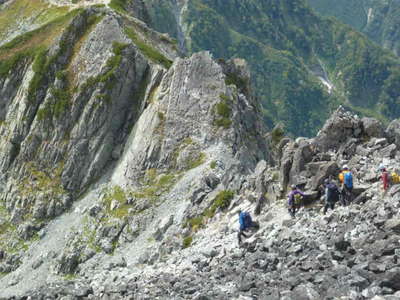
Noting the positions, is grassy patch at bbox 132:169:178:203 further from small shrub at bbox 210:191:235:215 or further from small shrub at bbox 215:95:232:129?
small shrub at bbox 210:191:235:215

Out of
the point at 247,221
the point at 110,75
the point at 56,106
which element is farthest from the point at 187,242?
the point at 56,106

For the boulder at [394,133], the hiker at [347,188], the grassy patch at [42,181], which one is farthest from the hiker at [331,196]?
the grassy patch at [42,181]

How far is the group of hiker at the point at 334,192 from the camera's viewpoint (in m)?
33.6

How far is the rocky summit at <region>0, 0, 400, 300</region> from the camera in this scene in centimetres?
2902

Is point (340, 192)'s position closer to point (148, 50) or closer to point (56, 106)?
point (56, 106)

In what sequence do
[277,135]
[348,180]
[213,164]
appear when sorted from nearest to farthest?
[348,180] → [213,164] → [277,135]

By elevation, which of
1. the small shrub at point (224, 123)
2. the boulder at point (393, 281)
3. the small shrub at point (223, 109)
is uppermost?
the small shrub at point (223, 109)

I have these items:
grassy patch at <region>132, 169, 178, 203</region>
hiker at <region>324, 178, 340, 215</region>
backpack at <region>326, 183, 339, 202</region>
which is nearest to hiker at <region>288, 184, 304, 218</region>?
hiker at <region>324, 178, 340, 215</region>

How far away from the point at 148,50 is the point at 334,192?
67693mm

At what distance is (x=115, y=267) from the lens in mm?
54062

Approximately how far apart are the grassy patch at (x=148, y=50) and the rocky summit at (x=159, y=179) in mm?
470

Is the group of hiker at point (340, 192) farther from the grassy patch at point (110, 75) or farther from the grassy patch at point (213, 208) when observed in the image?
the grassy patch at point (110, 75)

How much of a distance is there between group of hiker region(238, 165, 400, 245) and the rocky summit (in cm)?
76

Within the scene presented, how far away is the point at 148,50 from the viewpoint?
96.5 m
